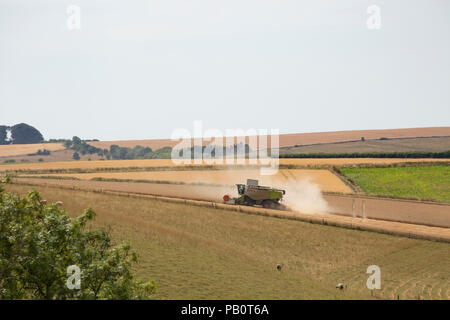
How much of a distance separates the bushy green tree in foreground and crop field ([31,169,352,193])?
45133 millimetres

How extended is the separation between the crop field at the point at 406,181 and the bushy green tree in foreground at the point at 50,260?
151 ft

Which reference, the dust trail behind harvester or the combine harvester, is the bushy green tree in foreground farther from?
the dust trail behind harvester

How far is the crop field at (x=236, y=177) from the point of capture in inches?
2422

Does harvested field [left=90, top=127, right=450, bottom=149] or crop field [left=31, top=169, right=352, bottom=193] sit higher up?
harvested field [left=90, top=127, right=450, bottom=149]

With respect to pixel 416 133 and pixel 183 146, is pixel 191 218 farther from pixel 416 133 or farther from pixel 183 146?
pixel 416 133

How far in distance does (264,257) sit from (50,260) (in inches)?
657

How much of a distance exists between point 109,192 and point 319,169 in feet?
122

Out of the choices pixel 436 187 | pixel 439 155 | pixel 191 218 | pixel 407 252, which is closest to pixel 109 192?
pixel 191 218

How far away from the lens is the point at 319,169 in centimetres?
7319

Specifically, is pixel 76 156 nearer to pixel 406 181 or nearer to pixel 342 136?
pixel 342 136

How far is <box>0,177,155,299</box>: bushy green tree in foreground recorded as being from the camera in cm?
1392
